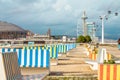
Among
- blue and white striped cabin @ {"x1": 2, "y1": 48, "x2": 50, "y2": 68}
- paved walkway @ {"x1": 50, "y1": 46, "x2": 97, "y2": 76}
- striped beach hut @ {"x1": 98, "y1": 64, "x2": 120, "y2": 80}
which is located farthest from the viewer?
paved walkway @ {"x1": 50, "y1": 46, "x2": 97, "y2": 76}

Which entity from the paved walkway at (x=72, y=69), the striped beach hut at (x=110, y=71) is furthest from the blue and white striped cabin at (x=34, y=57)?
the striped beach hut at (x=110, y=71)

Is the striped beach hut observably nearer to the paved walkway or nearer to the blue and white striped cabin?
the paved walkway

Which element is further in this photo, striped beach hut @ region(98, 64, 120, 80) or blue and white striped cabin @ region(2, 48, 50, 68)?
blue and white striped cabin @ region(2, 48, 50, 68)

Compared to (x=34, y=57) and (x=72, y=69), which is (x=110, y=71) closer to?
(x=34, y=57)

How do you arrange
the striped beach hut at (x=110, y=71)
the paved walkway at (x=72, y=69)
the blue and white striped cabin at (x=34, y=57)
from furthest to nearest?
the paved walkway at (x=72, y=69) < the blue and white striped cabin at (x=34, y=57) < the striped beach hut at (x=110, y=71)

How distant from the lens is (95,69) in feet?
53.9

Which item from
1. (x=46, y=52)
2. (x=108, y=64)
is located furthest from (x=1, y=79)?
(x=46, y=52)

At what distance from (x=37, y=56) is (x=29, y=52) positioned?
0.33m

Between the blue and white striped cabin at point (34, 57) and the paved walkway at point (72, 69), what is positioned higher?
the blue and white striped cabin at point (34, 57)

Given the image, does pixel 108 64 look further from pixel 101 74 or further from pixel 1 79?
pixel 1 79

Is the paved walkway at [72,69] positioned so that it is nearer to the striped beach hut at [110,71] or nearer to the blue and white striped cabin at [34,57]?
the blue and white striped cabin at [34,57]

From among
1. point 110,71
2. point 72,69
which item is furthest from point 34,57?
point 110,71

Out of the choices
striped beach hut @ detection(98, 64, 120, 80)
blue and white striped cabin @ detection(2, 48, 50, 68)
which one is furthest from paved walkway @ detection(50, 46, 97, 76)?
striped beach hut @ detection(98, 64, 120, 80)

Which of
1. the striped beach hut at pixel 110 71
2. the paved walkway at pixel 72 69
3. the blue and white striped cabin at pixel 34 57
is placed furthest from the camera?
the paved walkway at pixel 72 69
